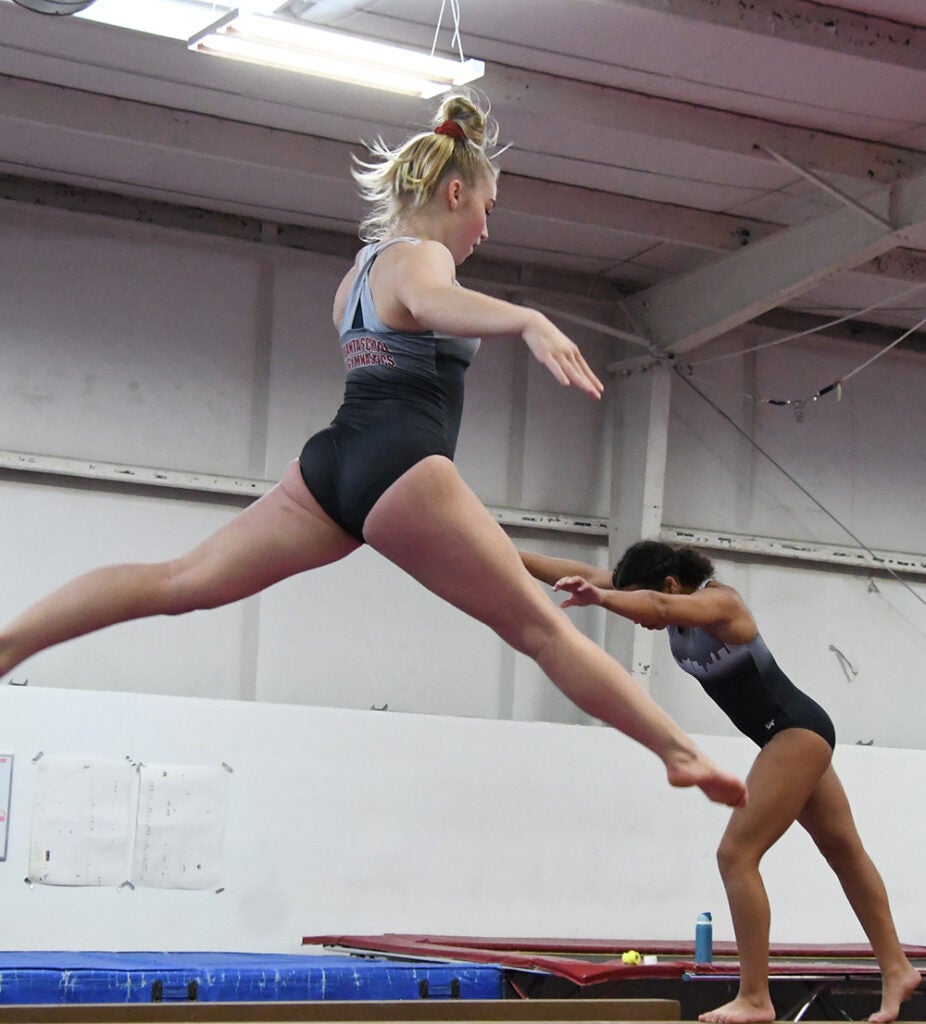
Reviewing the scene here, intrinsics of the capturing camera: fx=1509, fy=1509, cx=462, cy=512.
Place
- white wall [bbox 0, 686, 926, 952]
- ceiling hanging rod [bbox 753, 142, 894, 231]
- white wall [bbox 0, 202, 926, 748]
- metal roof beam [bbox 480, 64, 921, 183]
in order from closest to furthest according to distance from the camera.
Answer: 1. white wall [bbox 0, 686, 926, 952]
2. metal roof beam [bbox 480, 64, 921, 183]
3. ceiling hanging rod [bbox 753, 142, 894, 231]
4. white wall [bbox 0, 202, 926, 748]

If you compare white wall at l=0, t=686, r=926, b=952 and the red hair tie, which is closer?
the red hair tie

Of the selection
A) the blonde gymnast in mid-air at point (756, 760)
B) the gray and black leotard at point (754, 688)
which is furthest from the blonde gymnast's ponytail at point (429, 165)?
the gray and black leotard at point (754, 688)

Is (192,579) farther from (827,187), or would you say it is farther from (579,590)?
(827,187)

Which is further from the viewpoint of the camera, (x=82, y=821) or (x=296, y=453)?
(x=296, y=453)

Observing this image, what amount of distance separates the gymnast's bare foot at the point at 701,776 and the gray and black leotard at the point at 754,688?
1919 mm

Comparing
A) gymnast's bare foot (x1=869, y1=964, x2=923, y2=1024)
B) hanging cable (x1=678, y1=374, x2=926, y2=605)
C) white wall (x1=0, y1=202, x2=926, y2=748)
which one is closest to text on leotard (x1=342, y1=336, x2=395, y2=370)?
gymnast's bare foot (x1=869, y1=964, x2=923, y2=1024)

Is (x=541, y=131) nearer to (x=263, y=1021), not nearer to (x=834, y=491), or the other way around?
(x=834, y=491)

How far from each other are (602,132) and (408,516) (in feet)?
17.5

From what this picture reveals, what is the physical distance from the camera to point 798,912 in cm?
785

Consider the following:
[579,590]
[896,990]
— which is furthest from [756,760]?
[579,590]

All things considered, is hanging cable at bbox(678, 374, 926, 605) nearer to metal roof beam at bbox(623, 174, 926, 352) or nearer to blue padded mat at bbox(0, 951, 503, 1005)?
metal roof beam at bbox(623, 174, 926, 352)

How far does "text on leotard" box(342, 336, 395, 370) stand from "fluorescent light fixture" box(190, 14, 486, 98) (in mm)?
2752

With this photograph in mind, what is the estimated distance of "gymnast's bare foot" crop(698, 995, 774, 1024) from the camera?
428 centimetres

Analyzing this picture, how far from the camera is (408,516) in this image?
260 cm
